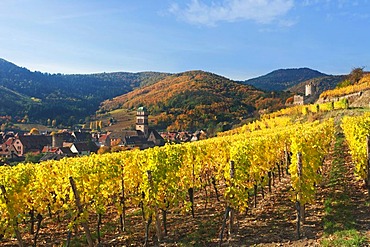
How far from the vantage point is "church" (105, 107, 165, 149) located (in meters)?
95.1

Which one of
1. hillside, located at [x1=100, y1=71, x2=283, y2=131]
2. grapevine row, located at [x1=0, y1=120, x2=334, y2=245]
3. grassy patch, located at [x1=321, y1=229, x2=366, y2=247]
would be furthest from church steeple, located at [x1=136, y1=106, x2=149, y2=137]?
grassy patch, located at [x1=321, y1=229, x2=366, y2=247]

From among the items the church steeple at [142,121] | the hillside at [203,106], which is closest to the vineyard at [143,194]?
the hillside at [203,106]

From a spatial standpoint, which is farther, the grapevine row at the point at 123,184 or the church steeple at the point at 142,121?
the church steeple at the point at 142,121

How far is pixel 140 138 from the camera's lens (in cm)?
9812

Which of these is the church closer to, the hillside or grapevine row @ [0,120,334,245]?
the hillside

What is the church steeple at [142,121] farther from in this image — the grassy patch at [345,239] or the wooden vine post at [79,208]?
the grassy patch at [345,239]

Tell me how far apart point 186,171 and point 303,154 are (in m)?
6.13

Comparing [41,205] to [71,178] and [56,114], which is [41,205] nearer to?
[71,178]

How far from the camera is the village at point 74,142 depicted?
76000 millimetres

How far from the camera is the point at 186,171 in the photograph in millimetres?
18375

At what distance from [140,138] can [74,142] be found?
18.3 meters

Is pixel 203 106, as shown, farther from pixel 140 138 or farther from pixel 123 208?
pixel 123 208

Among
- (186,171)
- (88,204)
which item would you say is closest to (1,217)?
(88,204)

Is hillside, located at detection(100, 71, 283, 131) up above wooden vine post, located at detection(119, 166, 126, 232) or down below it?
above
